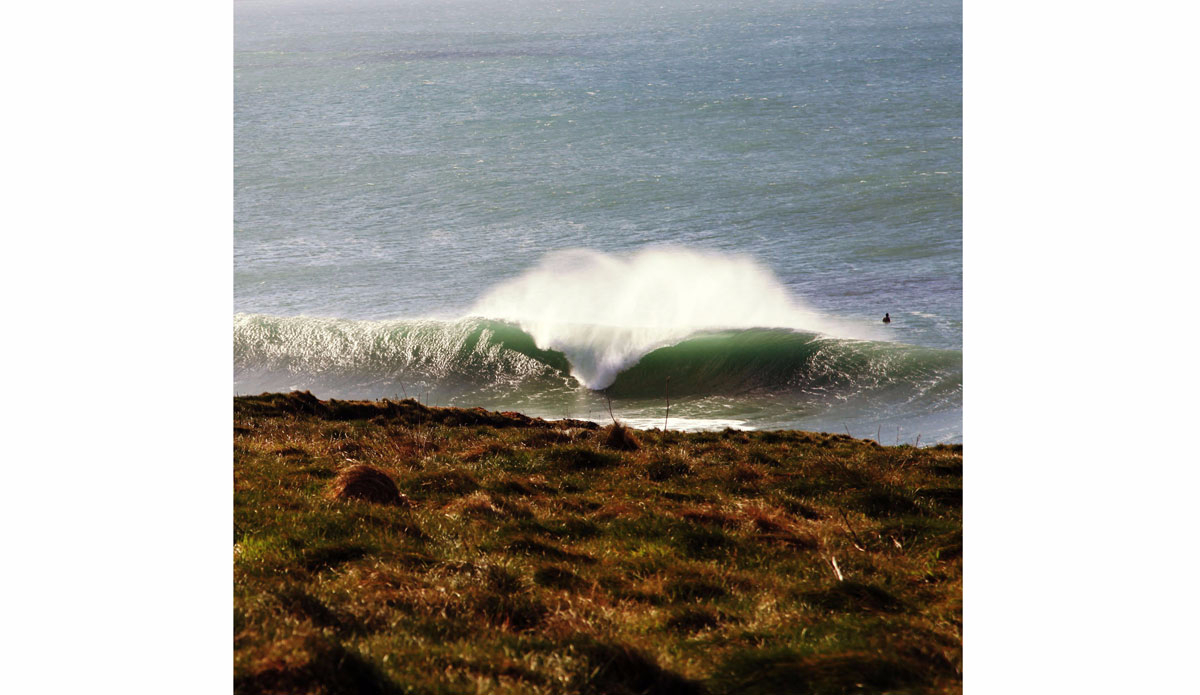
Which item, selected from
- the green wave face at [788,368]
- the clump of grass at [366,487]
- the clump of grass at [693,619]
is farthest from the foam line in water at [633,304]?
the clump of grass at [693,619]

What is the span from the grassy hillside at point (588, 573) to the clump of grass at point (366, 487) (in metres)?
0.01

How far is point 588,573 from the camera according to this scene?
14.4 ft

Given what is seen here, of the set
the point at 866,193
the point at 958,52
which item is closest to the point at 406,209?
the point at 866,193

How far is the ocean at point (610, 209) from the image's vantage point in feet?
68.6

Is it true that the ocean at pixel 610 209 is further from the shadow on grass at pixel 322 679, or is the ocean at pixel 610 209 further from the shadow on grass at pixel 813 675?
the shadow on grass at pixel 322 679

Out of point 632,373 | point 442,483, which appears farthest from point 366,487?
point 632,373

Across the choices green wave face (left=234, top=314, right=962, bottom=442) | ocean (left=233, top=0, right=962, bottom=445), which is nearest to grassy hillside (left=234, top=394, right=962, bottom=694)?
ocean (left=233, top=0, right=962, bottom=445)

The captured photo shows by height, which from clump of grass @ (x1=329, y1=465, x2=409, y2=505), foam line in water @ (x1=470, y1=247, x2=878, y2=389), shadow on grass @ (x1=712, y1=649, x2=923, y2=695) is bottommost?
shadow on grass @ (x1=712, y1=649, x2=923, y2=695)

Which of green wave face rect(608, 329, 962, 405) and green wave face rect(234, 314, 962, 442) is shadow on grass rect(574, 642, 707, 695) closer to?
green wave face rect(234, 314, 962, 442)

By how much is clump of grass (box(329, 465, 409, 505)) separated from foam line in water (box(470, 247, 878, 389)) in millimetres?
14774

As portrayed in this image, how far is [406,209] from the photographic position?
35438 millimetres

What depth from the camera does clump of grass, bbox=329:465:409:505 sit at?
217 inches
